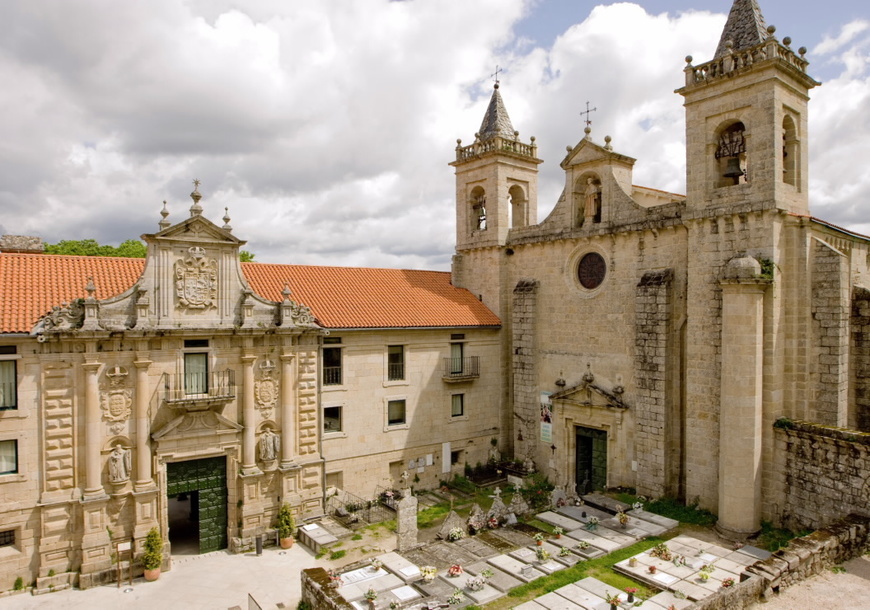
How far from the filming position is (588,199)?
24734 millimetres

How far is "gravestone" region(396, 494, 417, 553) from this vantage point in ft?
61.3

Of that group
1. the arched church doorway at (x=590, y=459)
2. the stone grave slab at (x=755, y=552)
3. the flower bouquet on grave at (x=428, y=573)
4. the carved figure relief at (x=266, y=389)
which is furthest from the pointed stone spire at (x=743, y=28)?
the carved figure relief at (x=266, y=389)

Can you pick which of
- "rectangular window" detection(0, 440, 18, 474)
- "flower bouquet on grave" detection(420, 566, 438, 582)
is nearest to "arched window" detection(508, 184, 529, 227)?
"flower bouquet on grave" detection(420, 566, 438, 582)

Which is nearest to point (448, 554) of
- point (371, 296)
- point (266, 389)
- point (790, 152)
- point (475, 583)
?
point (475, 583)

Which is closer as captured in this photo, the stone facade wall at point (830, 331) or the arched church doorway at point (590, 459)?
the stone facade wall at point (830, 331)

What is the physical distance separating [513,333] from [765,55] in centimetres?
1446

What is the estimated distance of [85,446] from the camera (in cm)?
1812

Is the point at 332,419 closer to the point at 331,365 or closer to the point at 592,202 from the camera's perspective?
the point at 331,365

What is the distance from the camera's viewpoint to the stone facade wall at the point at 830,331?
60.3 ft

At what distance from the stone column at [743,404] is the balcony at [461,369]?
1116 cm

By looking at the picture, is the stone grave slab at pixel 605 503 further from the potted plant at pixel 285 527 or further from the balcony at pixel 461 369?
the potted plant at pixel 285 527

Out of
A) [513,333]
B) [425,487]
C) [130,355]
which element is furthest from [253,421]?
[513,333]

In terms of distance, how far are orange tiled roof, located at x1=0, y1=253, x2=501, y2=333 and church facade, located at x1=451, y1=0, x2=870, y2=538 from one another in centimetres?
414

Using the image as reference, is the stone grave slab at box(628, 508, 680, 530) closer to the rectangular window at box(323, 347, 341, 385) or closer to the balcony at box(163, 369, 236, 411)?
the rectangular window at box(323, 347, 341, 385)
